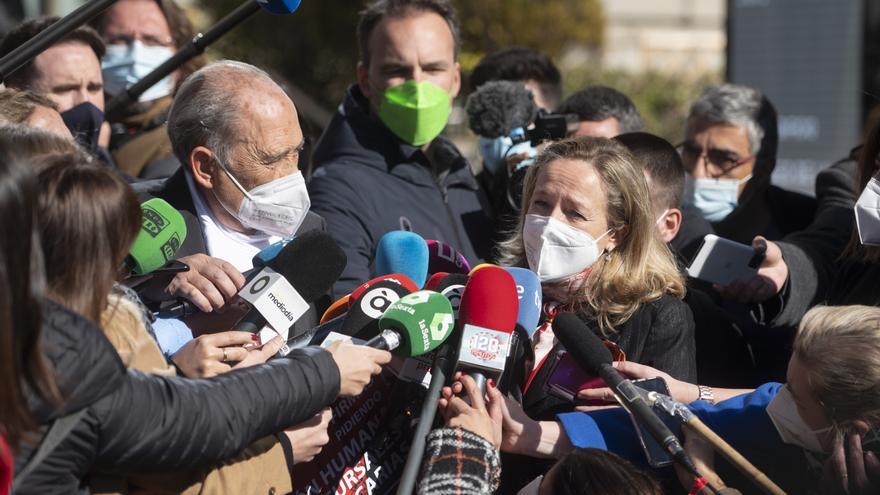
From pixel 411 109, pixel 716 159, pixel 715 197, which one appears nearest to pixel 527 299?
pixel 411 109

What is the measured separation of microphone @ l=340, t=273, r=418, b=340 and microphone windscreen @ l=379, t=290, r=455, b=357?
5.1 inches

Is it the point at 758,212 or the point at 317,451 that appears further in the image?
the point at 758,212

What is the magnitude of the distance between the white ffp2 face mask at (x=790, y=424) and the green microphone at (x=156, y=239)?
4.99 ft

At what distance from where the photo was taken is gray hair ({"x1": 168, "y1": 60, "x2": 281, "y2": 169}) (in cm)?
303

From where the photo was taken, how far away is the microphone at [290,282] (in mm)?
2594

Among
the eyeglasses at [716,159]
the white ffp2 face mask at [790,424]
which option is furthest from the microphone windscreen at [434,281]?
the eyeglasses at [716,159]

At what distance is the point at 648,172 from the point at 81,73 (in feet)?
7.06

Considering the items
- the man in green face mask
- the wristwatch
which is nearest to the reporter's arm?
the wristwatch

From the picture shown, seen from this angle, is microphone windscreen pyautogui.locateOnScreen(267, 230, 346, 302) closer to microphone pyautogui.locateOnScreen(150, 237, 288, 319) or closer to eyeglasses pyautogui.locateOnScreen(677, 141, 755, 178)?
microphone pyautogui.locateOnScreen(150, 237, 288, 319)

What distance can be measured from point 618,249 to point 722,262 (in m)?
0.53

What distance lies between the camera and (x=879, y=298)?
3143mm

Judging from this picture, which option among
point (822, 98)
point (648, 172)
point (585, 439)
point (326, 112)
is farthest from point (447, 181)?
point (326, 112)

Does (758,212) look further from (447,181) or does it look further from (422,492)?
(422,492)

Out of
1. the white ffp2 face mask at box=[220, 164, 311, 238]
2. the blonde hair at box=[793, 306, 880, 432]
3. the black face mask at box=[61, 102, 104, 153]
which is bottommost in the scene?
Result: the blonde hair at box=[793, 306, 880, 432]
